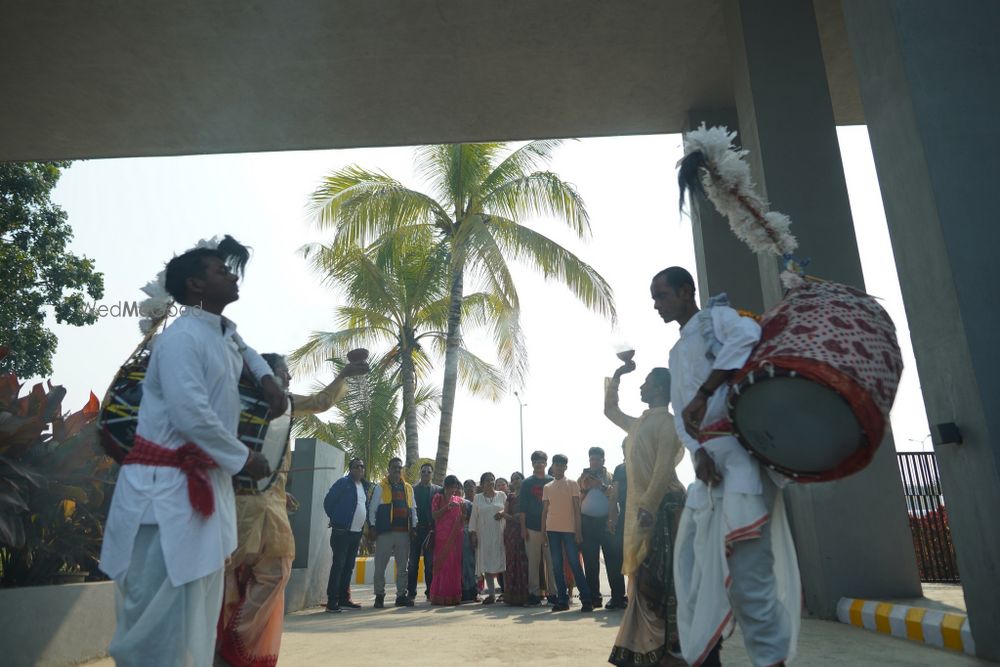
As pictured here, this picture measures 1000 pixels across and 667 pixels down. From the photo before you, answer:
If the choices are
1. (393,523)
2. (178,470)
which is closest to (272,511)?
(178,470)

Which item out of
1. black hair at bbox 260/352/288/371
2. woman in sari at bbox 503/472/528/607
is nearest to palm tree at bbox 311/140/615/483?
woman in sari at bbox 503/472/528/607

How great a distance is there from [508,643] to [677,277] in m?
3.38

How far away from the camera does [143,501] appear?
2.57 metres

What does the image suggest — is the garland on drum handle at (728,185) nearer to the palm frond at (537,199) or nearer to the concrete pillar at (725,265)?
the concrete pillar at (725,265)

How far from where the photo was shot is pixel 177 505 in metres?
2.58

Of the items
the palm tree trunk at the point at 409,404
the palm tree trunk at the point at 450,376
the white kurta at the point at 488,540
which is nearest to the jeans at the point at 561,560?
the white kurta at the point at 488,540

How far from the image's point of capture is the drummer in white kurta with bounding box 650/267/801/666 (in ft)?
9.81

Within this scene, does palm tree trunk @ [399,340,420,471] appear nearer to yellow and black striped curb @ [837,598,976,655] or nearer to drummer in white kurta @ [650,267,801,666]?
yellow and black striped curb @ [837,598,976,655]

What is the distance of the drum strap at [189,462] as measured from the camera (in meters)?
2.62

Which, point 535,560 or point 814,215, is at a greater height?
point 814,215

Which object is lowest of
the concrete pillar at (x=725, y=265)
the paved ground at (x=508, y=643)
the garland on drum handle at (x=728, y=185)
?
the paved ground at (x=508, y=643)

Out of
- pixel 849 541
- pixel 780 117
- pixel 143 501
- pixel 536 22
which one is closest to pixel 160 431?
pixel 143 501

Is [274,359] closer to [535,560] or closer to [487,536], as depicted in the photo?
[535,560]

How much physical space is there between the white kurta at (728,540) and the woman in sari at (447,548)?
7.37 meters
